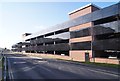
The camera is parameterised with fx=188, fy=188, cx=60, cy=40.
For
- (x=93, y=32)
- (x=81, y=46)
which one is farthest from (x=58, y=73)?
(x=81, y=46)

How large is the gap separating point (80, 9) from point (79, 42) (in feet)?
29.8

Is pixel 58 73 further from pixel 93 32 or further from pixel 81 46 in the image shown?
pixel 81 46

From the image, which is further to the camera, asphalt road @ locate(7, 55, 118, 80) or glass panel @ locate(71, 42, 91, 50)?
glass panel @ locate(71, 42, 91, 50)

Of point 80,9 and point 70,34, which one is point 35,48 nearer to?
point 70,34

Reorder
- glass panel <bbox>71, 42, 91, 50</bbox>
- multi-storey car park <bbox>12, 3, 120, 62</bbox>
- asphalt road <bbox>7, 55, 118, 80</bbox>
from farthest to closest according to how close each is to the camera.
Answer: glass panel <bbox>71, 42, 91, 50</bbox>, multi-storey car park <bbox>12, 3, 120, 62</bbox>, asphalt road <bbox>7, 55, 118, 80</bbox>

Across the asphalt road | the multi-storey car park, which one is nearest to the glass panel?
the multi-storey car park

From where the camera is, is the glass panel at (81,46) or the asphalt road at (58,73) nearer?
the asphalt road at (58,73)

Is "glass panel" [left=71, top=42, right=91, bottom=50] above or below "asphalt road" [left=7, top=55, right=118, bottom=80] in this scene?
above

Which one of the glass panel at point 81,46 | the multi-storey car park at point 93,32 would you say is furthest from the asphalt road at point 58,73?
the glass panel at point 81,46

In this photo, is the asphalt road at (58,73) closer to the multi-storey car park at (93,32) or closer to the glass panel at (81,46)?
the multi-storey car park at (93,32)

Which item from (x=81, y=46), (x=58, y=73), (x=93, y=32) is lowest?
(x=58, y=73)

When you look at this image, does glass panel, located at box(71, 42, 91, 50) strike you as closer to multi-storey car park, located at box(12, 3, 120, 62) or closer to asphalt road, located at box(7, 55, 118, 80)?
multi-storey car park, located at box(12, 3, 120, 62)

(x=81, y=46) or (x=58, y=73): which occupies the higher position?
(x=81, y=46)

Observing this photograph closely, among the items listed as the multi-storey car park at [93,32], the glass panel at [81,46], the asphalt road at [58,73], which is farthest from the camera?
the glass panel at [81,46]
